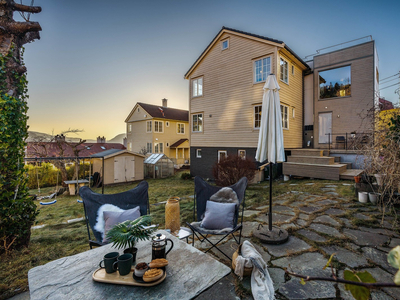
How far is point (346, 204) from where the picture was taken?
5.40 meters

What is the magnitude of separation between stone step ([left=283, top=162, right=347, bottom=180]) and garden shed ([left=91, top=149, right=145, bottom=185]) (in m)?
10.2

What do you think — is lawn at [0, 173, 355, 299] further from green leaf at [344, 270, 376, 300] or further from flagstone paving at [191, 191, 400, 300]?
green leaf at [344, 270, 376, 300]

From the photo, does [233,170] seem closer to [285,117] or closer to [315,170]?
[315,170]

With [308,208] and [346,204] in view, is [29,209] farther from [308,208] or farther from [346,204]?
[346,204]

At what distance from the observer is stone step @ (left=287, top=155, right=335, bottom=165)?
948cm

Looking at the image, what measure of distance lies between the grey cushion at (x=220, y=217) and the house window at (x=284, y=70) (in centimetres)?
967

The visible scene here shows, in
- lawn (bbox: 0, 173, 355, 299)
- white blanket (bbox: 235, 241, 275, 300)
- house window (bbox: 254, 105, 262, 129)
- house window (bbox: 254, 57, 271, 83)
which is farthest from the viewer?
house window (bbox: 254, 105, 262, 129)

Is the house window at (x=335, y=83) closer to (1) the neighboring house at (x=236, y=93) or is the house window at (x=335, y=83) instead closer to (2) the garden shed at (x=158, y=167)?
(1) the neighboring house at (x=236, y=93)

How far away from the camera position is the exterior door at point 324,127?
12.3 metres

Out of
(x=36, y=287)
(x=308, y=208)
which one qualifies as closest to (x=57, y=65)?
(x=36, y=287)

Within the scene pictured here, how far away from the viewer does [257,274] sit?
2.47 m

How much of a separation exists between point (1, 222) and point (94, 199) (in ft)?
5.27

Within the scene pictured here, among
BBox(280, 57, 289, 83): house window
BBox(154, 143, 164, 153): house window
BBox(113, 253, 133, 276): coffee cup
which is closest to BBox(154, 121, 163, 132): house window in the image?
BBox(154, 143, 164, 153): house window

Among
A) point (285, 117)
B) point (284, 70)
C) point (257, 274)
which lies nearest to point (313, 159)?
point (285, 117)
